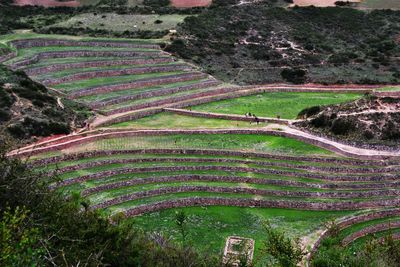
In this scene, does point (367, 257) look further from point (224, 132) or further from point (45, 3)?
point (45, 3)

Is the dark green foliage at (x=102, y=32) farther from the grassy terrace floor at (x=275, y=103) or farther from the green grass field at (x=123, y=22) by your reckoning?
the grassy terrace floor at (x=275, y=103)

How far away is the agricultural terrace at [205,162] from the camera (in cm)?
3462

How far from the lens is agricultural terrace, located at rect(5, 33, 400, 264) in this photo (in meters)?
34.6

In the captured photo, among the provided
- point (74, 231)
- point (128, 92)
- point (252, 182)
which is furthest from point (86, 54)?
point (74, 231)

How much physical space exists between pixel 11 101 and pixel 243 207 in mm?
23012

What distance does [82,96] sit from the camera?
2181 inches

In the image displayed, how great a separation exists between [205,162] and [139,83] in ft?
70.9

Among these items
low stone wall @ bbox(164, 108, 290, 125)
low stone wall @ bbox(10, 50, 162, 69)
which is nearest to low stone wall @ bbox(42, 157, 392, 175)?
low stone wall @ bbox(164, 108, 290, 125)

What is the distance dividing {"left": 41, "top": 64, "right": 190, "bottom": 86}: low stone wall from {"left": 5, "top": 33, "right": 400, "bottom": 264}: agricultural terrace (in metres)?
0.15

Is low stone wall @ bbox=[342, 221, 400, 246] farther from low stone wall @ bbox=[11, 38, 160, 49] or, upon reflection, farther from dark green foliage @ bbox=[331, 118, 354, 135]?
low stone wall @ bbox=[11, 38, 160, 49]

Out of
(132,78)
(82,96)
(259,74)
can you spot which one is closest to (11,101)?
(82,96)

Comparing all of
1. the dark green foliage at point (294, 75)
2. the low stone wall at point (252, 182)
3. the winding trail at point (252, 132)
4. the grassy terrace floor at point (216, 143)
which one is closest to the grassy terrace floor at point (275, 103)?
the dark green foliage at point (294, 75)

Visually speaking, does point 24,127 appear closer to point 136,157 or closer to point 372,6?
point 136,157

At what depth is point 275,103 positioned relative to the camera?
60000 millimetres
